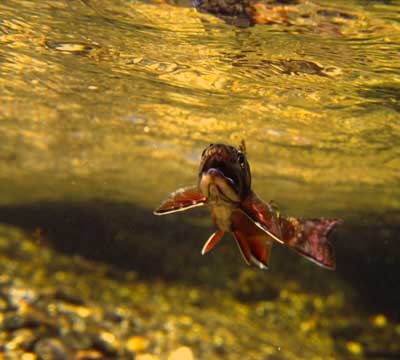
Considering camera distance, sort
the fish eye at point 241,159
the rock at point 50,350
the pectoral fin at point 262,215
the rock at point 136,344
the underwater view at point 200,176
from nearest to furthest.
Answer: the pectoral fin at point 262,215
the fish eye at point 241,159
the underwater view at point 200,176
the rock at point 50,350
the rock at point 136,344

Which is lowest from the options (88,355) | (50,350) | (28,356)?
(88,355)

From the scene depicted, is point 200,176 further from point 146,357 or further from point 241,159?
point 146,357

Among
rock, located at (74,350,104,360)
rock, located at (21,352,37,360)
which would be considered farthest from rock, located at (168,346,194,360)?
rock, located at (21,352,37,360)

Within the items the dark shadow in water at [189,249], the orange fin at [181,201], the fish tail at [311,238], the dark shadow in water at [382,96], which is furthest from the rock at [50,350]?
the dark shadow in water at [189,249]

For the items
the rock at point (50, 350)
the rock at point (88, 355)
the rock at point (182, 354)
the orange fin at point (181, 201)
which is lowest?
the rock at point (182, 354)

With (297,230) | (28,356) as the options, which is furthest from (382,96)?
(28,356)

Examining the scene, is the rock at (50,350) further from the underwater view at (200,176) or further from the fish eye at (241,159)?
the fish eye at (241,159)

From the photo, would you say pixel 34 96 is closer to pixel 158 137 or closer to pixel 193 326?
pixel 158 137

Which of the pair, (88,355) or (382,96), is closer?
(88,355)
